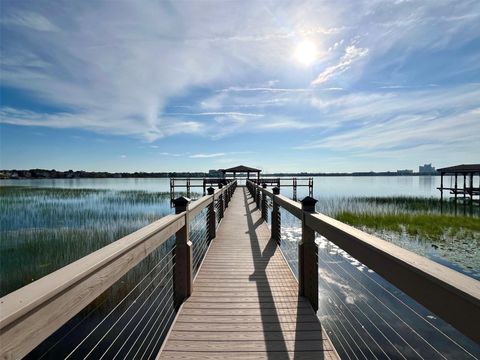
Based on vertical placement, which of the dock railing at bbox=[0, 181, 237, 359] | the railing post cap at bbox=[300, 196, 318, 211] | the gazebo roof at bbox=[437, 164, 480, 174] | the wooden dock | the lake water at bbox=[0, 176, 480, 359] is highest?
the gazebo roof at bbox=[437, 164, 480, 174]

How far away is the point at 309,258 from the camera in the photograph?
9.46ft

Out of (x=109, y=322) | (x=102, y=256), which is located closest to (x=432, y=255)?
(x=109, y=322)

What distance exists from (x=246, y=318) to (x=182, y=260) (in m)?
0.99

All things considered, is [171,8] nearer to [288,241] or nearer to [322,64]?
[322,64]

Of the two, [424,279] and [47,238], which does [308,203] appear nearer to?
[424,279]

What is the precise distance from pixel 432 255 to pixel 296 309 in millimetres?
7065

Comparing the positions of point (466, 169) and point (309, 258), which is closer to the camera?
point (309, 258)

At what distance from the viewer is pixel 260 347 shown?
87.1 inches

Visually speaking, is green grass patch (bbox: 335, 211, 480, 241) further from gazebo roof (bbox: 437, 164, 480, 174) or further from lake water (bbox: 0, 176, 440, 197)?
lake water (bbox: 0, 176, 440, 197)

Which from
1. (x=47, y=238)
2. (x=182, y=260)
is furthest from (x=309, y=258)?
(x=47, y=238)

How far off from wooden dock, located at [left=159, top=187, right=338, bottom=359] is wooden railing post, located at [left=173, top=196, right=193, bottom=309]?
138 millimetres

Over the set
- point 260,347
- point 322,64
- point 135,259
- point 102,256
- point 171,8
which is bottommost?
point 260,347

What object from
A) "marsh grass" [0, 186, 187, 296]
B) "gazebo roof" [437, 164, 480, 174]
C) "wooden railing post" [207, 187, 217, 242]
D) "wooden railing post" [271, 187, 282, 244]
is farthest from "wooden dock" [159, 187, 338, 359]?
"gazebo roof" [437, 164, 480, 174]

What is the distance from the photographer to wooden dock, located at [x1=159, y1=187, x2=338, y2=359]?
2168 mm
